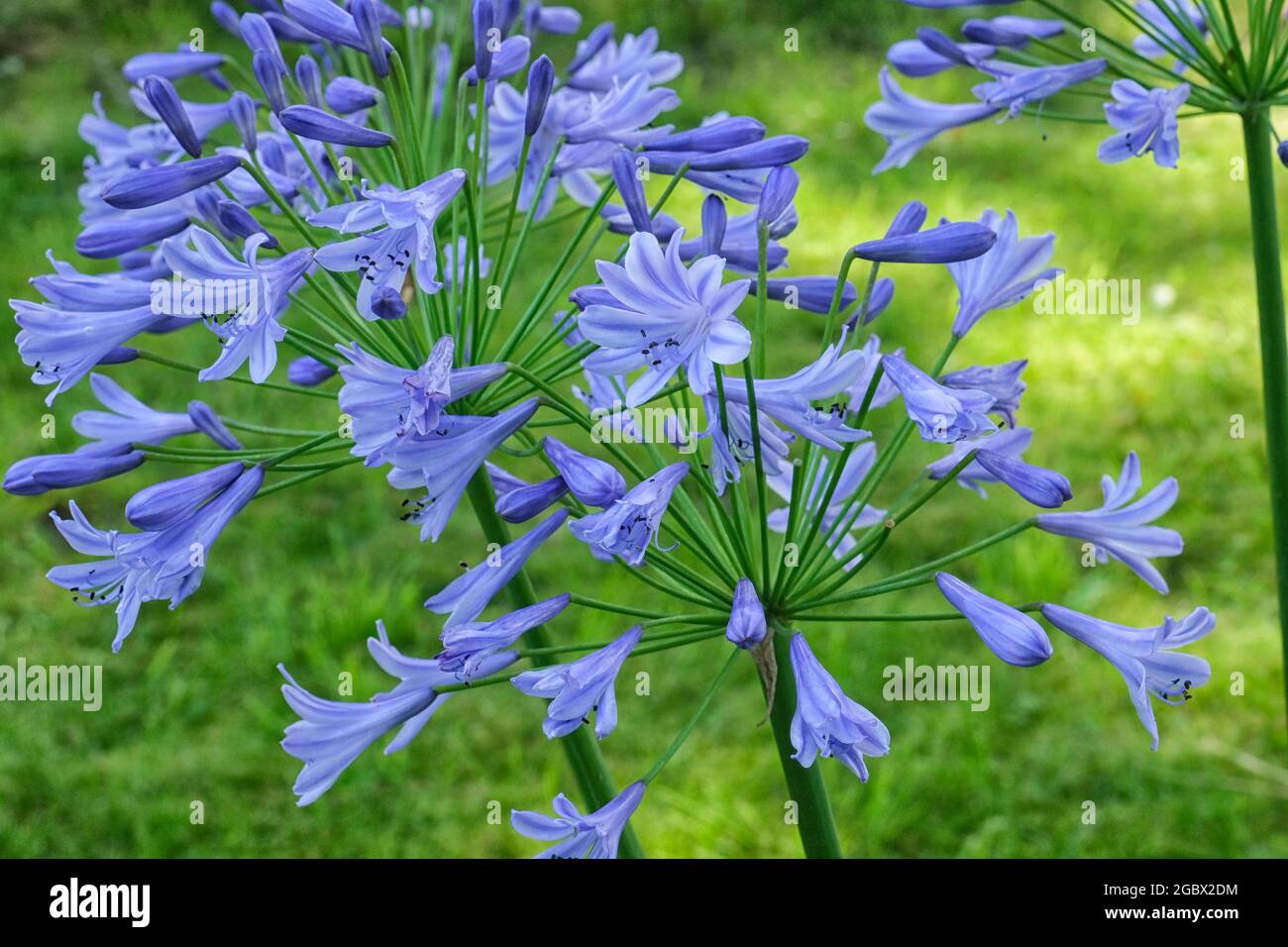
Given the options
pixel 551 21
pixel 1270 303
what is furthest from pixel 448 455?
pixel 1270 303

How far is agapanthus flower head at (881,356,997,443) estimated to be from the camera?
55.3 inches

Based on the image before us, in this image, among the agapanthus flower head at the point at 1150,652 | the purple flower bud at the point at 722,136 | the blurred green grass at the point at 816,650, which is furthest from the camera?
the blurred green grass at the point at 816,650

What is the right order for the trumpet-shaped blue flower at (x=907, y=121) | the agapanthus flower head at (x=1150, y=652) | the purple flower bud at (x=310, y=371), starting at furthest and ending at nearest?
the trumpet-shaped blue flower at (x=907, y=121), the purple flower bud at (x=310, y=371), the agapanthus flower head at (x=1150, y=652)

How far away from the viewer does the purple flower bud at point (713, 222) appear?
1.49m

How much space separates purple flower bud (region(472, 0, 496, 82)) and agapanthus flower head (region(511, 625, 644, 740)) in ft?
2.22

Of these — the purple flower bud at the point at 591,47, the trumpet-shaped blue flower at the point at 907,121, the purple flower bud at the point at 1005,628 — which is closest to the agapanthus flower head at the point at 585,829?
the purple flower bud at the point at 1005,628

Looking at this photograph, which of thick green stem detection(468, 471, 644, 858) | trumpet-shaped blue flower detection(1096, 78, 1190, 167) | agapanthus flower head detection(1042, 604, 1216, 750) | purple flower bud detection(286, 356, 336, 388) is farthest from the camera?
trumpet-shaped blue flower detection(1096, 78, 1190, 167)

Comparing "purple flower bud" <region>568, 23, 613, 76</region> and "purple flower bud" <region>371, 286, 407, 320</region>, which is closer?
"purple flower bud" <region>371, 286, 407, 320</region>

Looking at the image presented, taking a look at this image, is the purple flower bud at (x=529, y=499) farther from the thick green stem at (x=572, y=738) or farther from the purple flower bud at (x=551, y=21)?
the purple flower bud at (x=551, y=21)

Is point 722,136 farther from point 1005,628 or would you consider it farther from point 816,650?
point 816,650

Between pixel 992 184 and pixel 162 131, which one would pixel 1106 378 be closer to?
pixel 992 184

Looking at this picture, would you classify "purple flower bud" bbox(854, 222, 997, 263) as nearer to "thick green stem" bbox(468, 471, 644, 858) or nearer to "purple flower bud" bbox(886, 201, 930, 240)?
"purple flower bud" bbox(886, 201, 930, 240)

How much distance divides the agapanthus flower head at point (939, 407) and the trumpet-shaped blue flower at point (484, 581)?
0.39 m

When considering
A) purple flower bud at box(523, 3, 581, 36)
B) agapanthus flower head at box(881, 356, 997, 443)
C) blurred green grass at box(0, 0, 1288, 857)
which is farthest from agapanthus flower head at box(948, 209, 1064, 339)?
blurred green grass at box(0, 0, 1288, 857)
